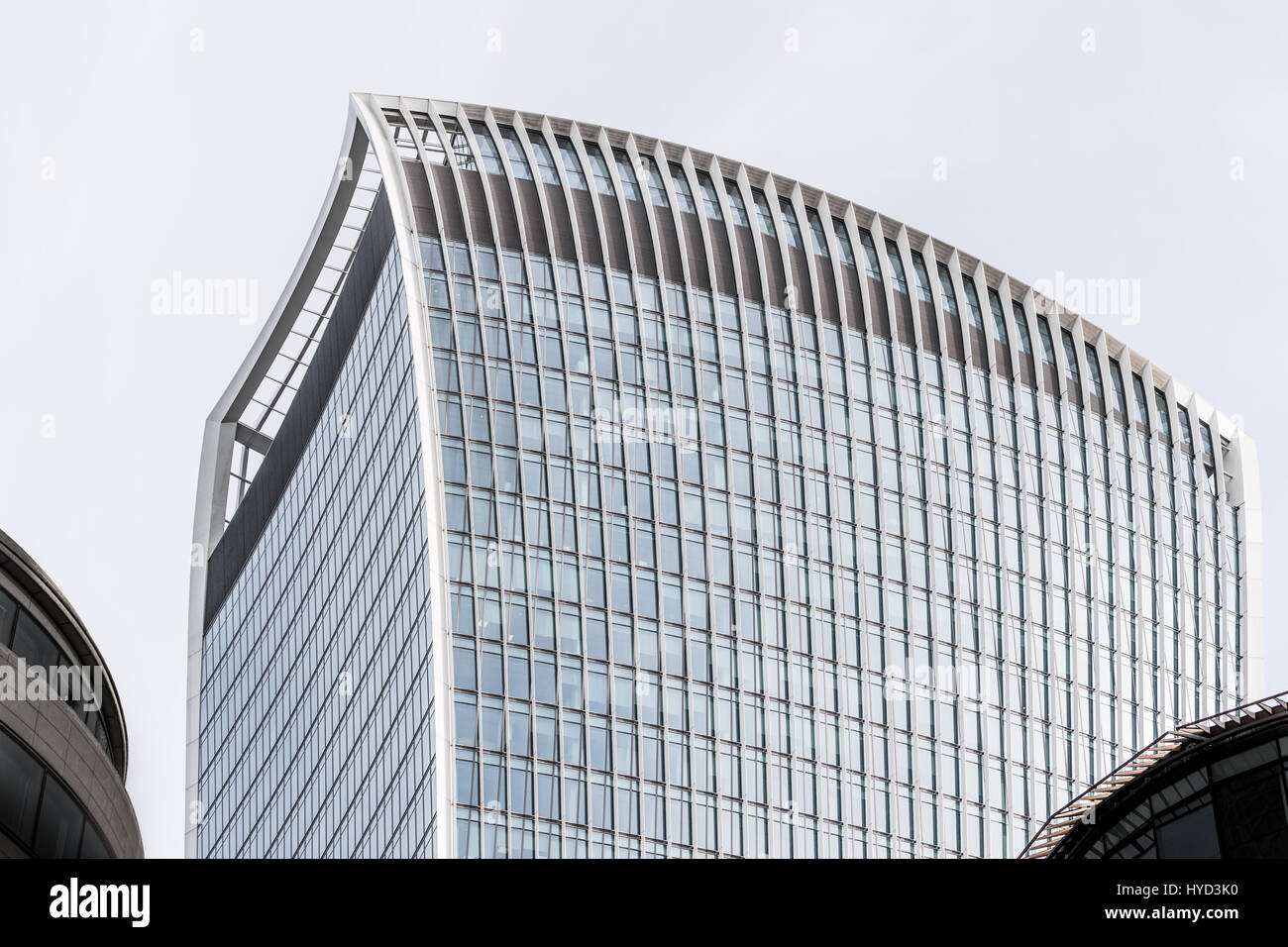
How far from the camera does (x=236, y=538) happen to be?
11425cm

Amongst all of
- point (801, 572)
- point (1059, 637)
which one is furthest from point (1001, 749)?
point (801, 572)

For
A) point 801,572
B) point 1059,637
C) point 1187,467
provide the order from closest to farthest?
point 801,572
point 1059,637
point 1187,467

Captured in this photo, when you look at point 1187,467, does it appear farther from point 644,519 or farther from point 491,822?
point 491,822

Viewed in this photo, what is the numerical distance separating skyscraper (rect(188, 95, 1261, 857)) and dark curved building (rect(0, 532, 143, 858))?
39.9 m

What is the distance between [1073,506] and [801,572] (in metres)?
20.9

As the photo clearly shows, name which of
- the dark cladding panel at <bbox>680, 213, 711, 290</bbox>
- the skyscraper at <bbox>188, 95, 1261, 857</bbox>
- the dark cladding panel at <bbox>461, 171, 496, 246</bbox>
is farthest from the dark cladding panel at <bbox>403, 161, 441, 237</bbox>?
the dark cladding panel at <bbox>680, 213, 711, 290</bbox>

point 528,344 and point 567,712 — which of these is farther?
point 528,344

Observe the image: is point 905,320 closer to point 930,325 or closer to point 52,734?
point 930,325

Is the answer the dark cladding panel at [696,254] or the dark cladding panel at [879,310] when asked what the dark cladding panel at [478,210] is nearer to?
the dark cladding panel at [696,254]

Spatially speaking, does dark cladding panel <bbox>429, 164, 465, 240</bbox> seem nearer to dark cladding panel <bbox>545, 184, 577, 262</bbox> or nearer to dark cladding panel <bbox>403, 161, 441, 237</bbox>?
dark cladding panel <bbox>403, 161, 441, 237</bbox>

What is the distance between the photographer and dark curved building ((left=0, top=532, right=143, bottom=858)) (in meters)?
30.2

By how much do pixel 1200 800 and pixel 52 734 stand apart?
2001 cm

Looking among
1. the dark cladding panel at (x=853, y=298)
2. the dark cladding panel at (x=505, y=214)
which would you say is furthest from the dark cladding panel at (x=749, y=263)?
the dark cladding panel at (x=505, y=214)

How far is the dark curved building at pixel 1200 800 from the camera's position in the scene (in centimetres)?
2591
